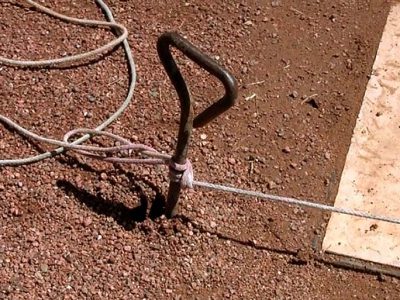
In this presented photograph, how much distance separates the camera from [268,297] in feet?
7.63

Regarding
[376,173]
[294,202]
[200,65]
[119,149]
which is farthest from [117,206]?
[376,173]

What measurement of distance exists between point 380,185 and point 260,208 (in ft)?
1.49

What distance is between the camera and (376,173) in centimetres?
264

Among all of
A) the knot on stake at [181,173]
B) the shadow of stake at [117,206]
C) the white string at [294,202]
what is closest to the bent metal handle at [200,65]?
the knot on stake at [181,173]

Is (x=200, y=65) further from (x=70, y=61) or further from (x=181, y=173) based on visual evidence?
(x=70, y=61)

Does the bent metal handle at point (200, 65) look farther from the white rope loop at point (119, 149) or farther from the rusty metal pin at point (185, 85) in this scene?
the white rope loop at point (119, 149)

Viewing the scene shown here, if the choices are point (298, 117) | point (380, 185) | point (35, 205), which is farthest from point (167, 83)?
point (380, 185)

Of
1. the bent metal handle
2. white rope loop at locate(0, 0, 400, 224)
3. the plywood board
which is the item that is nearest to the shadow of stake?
white rope loop at locate(0, 0, 400, 224)

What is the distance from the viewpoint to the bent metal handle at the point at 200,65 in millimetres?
1897

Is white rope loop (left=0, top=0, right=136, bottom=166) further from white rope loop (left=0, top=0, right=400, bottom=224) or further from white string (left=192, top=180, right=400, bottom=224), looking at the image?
white string (left=192, top=180, right=400, bottom=224)

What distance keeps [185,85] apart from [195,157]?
0.58 metres

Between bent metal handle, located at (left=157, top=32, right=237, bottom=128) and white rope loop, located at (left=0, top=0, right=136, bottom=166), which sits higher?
bent metal handle, located at (left=157, top=32, right=237, bottom=128)

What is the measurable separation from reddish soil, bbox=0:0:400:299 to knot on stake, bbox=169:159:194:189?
229 mm

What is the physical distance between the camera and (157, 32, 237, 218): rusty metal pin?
1905mm
